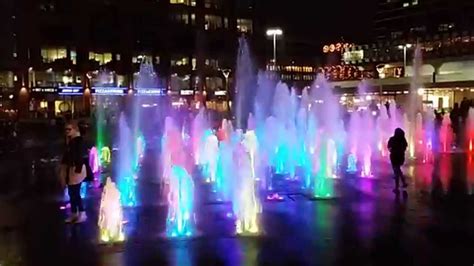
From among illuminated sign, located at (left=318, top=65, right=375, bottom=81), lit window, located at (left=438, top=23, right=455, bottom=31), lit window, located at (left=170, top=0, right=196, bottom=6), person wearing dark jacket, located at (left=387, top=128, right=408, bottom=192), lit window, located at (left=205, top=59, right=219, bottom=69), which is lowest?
person wearing dark jacket, located at (left=387, top=128, right=408, bottom=192)

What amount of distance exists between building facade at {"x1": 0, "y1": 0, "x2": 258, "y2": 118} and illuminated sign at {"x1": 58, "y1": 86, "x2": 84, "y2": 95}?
383mm

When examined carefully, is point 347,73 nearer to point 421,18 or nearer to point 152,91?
point 421,18

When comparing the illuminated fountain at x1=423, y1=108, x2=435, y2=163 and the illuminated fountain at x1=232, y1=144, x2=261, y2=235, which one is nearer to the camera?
the illuminated fountain at x1=232, y1=144, x2=261, y2=235

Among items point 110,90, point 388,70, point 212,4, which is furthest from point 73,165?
point 212,4

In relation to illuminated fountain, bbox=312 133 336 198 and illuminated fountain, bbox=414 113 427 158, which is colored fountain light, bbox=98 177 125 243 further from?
illuminated fountain, bbox=414 113 427 158

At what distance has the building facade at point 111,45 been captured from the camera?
7925 centimetres

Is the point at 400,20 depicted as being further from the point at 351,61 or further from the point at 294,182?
the point at 294,182

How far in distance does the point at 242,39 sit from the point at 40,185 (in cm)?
9537

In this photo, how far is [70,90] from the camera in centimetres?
8125

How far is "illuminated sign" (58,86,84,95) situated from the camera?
8025cm

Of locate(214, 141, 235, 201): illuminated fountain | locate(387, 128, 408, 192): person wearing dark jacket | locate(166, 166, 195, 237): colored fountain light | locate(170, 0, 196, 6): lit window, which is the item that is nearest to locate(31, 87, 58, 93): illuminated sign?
locate(170, 0, 196, 6): lit window

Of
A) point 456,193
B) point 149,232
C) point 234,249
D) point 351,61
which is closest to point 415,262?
point 234,249

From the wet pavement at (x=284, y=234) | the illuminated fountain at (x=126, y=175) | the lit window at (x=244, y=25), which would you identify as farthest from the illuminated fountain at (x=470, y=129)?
the lit window at (x=244, y=25)

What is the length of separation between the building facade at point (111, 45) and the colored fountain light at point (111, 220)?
224 feet
